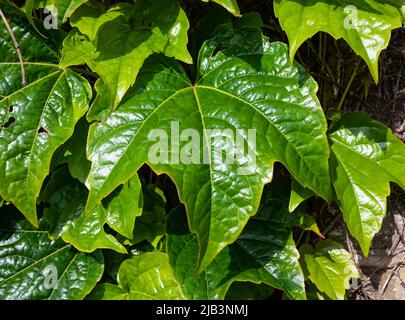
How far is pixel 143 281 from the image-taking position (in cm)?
170

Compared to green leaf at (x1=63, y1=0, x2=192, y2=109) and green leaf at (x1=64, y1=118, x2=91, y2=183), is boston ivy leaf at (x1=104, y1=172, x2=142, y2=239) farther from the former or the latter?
green leaf at (x1=63, y1=0, x2=192, y2=109)

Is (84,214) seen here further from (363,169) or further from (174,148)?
(363,169)

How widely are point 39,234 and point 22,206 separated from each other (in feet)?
1.28

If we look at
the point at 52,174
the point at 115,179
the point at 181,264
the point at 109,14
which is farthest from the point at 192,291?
the point at 109,14

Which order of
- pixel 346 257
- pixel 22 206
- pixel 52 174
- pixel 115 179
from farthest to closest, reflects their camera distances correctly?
1. pixel 346 257
2. pixel 52 174
3. pixel 22 206
4. pixel 115 179

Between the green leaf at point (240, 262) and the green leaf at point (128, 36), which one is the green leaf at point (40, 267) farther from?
the green leaf at point (128, 36)

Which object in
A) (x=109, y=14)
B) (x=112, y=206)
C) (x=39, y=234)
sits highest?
(x=109, y=14)

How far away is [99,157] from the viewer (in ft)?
4.35

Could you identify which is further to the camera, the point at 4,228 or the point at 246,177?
the point at 4,228

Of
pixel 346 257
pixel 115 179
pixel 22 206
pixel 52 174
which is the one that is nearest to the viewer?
pixel 115 179

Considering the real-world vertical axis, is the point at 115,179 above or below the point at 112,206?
above

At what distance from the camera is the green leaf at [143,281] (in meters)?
1.68

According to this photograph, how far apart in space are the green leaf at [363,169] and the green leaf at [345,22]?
401mm
